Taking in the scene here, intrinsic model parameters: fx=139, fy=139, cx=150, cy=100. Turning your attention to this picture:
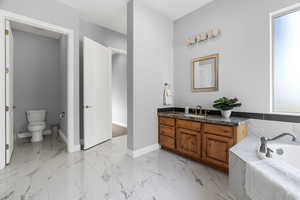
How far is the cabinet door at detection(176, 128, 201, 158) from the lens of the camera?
2240 millimetres

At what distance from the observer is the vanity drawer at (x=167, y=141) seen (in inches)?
103

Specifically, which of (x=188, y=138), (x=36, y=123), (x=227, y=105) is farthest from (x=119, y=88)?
(x=227, y=105)

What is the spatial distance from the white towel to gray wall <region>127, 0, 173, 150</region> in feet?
5.79

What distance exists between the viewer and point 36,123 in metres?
3.35

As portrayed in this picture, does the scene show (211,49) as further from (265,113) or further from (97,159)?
(97,159)

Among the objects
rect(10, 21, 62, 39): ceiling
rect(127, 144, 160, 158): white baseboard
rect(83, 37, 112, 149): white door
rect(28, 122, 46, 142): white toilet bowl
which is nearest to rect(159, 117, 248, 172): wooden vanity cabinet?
rect(127, 144, 160, 158): white baseboard

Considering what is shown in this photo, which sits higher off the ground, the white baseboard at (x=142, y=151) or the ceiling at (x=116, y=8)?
the ceiling at (x=116, y=8)

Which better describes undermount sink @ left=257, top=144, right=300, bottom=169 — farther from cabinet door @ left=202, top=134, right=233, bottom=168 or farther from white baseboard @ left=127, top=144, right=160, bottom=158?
white baseboard @ left=127, top=144, right=160, bottom=158

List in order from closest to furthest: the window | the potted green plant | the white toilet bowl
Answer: the window < the potted green plant < the white toilet bowl

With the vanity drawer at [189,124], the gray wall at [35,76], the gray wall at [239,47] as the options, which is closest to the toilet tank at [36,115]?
the gray wall at [35,76]

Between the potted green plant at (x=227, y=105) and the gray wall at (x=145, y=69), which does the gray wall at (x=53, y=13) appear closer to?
the gray wall at (x=145, y=69)

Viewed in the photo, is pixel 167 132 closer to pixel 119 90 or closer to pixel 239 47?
pixel 239 47

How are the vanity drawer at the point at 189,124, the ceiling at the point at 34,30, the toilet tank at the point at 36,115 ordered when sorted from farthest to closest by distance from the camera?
the toilet tank at the point at 36,115 → the ceiling at the point at 34,30 → the vanity drawer at the point at 189,124

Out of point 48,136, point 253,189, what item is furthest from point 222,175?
point 48,136
